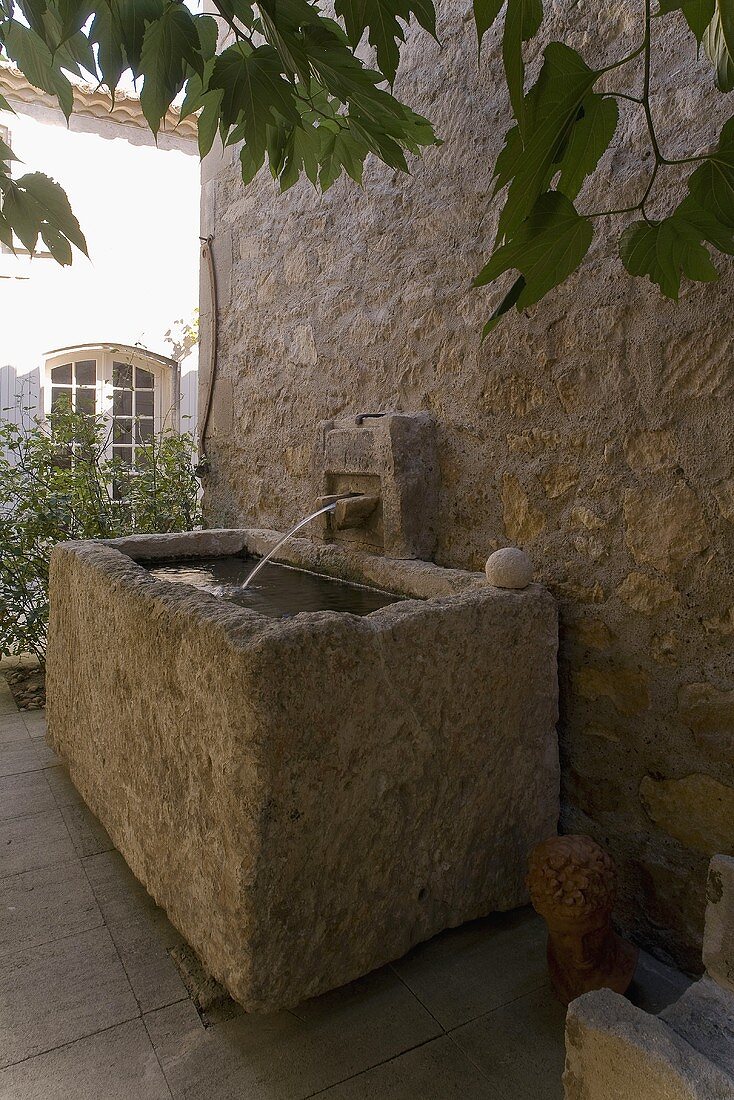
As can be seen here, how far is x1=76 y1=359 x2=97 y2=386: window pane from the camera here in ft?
19.7

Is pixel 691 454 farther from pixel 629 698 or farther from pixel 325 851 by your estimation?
pixel 325 851

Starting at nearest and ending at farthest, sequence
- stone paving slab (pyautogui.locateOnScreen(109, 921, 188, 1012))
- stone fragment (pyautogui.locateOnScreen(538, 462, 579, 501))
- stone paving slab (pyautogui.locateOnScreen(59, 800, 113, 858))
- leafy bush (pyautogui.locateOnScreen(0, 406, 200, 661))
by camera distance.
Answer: stone paving slab (pyautogui.locateOnScreen(109, 921, 188, 1012)) → stone fragment (pyautogui.locateOnScreen(538, 462, 579, 501)) → stone paving slab (pyautogui.locateOnScreen(59, 800, 113, 858)) → leafy bush (pyautogui.locateOnScreen(0, 406, 200, 661))

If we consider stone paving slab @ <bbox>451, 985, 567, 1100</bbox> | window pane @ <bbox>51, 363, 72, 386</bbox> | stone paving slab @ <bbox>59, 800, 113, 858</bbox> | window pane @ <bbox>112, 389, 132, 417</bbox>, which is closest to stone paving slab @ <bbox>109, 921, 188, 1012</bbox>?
stone paving slab @ <bbox>59, 800, 113, 858</bbox>

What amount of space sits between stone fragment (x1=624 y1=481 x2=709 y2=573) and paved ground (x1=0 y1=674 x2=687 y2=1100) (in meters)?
0.87

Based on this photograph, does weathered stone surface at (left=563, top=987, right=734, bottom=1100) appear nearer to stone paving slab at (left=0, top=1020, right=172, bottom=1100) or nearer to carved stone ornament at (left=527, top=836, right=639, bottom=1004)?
carved stone ornament at (left=527, top=836, right=639, bottom=1004)

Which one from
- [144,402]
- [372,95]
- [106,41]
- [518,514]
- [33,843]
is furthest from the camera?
[144,402]

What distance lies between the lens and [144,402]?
20.6ft

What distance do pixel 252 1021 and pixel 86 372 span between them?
5.59 metres

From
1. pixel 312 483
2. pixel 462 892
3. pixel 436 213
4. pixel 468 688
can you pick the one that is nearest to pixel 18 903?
pixel 462 892

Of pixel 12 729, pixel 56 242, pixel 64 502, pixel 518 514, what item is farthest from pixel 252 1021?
pixel 64 502

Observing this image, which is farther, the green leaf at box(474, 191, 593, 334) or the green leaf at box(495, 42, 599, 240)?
the green leaf at box(474, 191, 593, 334)

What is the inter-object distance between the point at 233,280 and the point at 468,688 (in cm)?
258

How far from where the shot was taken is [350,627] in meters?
1.34

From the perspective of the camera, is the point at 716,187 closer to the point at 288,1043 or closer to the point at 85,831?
the point at 288,1043
